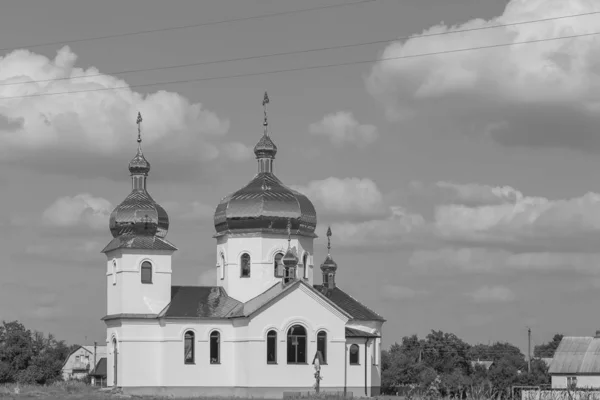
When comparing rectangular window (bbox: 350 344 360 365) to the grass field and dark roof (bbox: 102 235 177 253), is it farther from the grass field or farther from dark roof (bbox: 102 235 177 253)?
dark roof (bbox: 102 235 177 253)

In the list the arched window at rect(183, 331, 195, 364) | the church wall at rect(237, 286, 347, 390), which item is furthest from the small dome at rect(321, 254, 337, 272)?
the arched window at rect(183, 331, 195, 364)

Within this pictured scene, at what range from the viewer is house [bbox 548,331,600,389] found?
66.9 meters

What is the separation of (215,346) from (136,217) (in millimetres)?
8080

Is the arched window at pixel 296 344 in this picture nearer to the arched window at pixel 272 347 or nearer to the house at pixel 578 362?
the arched window at pixel 272 347

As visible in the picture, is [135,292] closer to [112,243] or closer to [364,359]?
[112,243]

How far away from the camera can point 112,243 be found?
6397 centimetres

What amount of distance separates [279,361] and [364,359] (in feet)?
17.8

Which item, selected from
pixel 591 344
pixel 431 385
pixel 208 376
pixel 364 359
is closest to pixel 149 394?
pixel 208 376

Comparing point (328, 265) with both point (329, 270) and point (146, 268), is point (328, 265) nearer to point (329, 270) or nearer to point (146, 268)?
point (329, 270)

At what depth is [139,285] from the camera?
62188 millimetres

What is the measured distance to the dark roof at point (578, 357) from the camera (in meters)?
67.4

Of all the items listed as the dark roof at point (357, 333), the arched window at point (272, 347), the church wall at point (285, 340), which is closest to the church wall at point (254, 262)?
the church wall at point (285, 340)

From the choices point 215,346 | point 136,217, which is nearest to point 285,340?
point 215,346

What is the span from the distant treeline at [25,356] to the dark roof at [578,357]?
29953 millimetres
